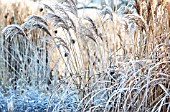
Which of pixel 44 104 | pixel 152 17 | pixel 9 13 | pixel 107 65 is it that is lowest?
pixel 44 104

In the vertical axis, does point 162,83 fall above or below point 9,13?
below

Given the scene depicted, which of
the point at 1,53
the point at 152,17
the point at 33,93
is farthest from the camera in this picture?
the point at 1,53

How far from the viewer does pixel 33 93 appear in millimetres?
4574

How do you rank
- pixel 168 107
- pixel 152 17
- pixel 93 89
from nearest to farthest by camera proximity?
pixel 168 107, pixel 152 17, pixel 93 89

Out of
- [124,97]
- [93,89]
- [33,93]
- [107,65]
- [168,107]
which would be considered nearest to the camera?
[168,107]

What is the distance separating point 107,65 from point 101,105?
74 centimetres

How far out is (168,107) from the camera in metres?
2.93

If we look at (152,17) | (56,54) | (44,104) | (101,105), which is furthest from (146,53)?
(56,54)

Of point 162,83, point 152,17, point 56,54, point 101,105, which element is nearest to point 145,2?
point 152,17

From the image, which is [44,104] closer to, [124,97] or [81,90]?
[81,90]

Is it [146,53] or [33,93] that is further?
[33,93]

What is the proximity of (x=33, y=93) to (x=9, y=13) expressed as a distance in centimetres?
206

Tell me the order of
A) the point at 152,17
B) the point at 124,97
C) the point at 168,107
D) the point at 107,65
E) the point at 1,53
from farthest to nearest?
the point at 1,53
the point at 107,65
the point at 152,17
the point at 124,97
the point at 168,107

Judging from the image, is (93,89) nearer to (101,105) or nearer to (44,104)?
(101,105)
